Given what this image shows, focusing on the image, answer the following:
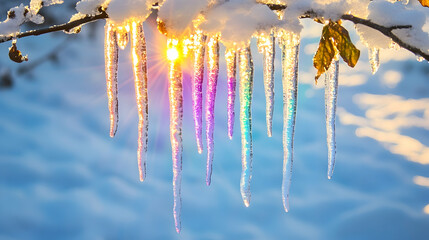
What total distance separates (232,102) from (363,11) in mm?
638

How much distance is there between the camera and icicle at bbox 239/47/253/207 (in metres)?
1.44

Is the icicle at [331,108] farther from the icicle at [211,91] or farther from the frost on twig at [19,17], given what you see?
the frost on twig at [19,17]

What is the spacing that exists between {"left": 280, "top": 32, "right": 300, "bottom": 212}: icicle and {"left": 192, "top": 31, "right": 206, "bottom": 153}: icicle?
0.33m

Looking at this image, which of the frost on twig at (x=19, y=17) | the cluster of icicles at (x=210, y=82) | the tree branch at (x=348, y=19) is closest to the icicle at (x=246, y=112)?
the cluster of icicles at (x=210, y=82)

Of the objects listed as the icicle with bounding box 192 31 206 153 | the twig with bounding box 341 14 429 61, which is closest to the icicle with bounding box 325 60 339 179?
the twig with bounding box 341 14 429 61

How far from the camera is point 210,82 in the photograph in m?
1.53

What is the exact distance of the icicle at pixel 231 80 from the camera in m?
1.45

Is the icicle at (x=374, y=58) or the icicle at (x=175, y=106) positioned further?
the icicle at (x=374, y=58)

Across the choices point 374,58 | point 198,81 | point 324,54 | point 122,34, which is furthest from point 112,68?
point 374,58

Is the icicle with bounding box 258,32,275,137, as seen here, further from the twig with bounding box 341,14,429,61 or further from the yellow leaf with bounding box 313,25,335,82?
the twig with bounding box 341,14,429,61

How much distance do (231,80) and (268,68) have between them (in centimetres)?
Result: 19

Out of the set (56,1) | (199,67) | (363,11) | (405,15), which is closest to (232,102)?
(199,67)

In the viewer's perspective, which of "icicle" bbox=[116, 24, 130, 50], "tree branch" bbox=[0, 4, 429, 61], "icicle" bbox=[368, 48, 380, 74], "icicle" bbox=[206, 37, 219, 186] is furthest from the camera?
"icicle" bbox=[368, 48, 380, 74]

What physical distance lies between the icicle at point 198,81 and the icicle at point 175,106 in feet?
0.22
